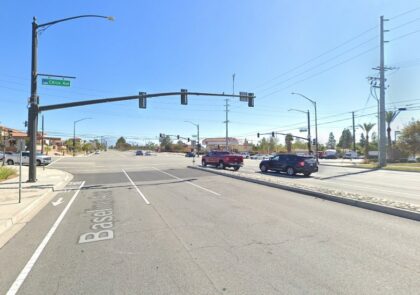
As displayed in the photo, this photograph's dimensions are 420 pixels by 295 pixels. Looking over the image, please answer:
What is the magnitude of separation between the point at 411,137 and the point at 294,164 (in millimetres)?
42084

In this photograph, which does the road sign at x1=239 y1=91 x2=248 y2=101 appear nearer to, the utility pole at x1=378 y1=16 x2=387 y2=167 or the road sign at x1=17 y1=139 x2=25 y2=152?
the road sign at x1=17 y1=139 x2=25 y2=152

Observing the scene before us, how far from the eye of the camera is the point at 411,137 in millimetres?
57125

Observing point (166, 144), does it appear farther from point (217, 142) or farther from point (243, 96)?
point (243, 96)

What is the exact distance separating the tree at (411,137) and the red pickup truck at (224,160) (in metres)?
39.9

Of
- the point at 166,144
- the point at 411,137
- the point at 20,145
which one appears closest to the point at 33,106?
the point at 20,145

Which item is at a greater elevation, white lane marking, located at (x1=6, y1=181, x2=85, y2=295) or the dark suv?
the dark suv

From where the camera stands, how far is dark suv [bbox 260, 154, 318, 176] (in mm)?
25578

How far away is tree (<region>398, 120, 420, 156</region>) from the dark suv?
40199 millimetres

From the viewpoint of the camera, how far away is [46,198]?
13.8 m

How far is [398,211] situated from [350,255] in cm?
461

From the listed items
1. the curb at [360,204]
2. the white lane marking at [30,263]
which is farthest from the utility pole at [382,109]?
the white lane marking at [30,263]

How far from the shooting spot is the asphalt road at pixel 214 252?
463 centimetres

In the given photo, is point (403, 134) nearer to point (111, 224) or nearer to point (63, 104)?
point (63, 104)

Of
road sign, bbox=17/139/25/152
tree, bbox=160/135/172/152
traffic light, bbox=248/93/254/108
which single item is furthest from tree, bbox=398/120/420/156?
tree, bbox=160/135/172/152
